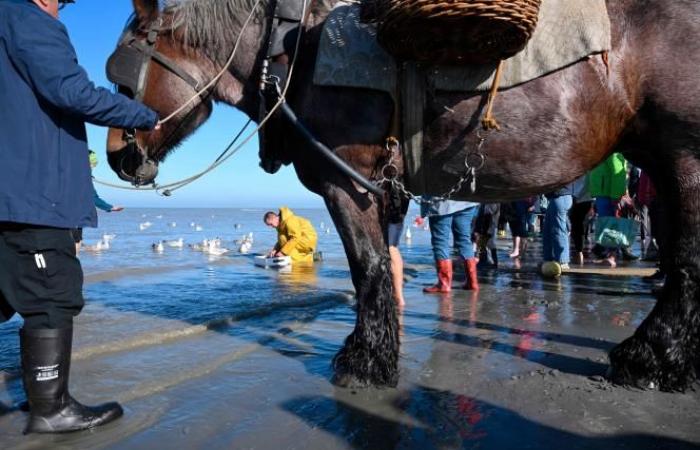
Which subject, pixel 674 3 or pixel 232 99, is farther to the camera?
pixel 232 99

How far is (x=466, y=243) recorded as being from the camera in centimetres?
684

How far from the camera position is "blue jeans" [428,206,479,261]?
649 centimetres

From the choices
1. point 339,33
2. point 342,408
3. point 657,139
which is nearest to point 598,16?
point 657,139

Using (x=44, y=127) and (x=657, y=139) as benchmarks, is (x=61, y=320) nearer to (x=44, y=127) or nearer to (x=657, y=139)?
(x=44, y=127)

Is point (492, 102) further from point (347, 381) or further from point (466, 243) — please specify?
point (466, 243)

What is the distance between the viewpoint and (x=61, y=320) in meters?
2.63

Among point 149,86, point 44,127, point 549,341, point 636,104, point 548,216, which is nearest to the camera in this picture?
point 44,127

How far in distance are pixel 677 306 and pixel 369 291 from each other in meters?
1.63

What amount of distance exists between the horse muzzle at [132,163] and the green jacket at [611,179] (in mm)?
7400

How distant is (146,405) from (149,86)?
1.85 meters

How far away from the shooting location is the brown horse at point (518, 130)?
8.70ft

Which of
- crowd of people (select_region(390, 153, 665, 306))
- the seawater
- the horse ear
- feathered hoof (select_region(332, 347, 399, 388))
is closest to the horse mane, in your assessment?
the horse ear

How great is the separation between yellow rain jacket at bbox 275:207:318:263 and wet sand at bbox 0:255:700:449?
590cm

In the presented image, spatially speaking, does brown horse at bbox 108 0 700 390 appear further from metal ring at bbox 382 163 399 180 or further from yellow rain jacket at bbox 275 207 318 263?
yellow rain jacket at bbox 275 207 318 263
